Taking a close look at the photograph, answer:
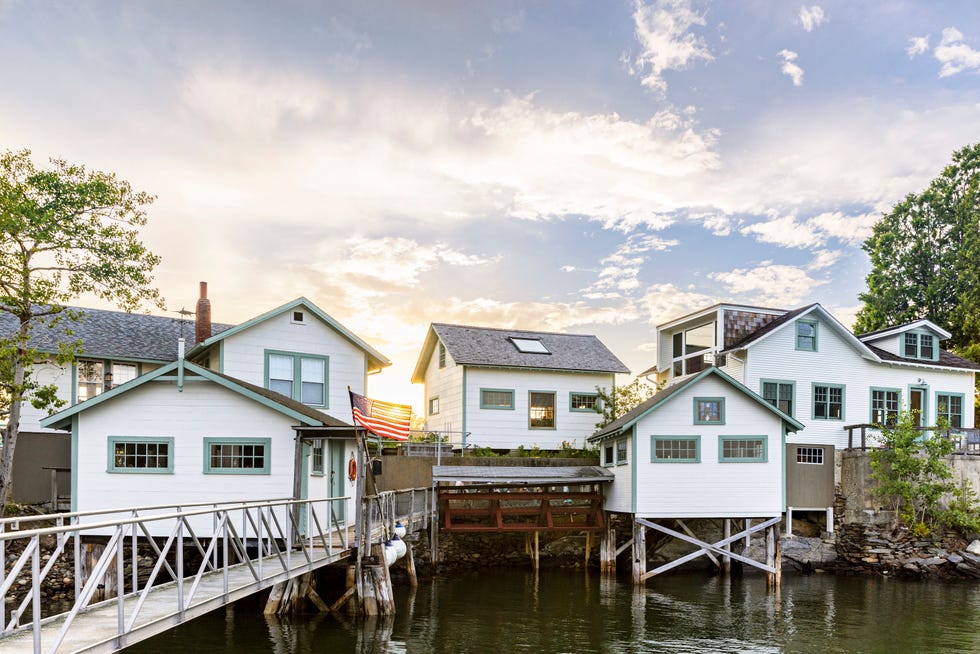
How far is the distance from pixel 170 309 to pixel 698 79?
2045cm

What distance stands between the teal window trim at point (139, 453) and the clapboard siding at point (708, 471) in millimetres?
14954

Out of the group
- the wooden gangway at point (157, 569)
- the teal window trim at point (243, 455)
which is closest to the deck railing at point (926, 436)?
the wooden gangway at point (157, 569)

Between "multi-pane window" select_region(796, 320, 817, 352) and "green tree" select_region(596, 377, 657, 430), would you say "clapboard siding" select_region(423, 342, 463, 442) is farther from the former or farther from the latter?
"multi-pane window" select_region(796, 320, 817, 352)

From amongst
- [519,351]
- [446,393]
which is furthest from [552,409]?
[446,393]

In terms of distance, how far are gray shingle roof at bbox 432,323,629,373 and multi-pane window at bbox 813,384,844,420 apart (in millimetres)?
8092

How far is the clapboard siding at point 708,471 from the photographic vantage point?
28.2 meters

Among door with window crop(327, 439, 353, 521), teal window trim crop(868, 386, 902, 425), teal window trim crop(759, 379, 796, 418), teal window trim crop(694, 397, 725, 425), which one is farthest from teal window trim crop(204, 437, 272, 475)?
teal window trim crop(868, 386, 902, 425)

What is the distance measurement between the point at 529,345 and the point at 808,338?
12.1m

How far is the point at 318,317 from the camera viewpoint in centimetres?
2964

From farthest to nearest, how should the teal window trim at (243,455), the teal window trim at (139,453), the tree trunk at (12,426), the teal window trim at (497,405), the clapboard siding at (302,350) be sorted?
1. the teal window trim at (497,405)
2. the clapboard siding at (302,350)
3. the tree trunk at (12,426)
4. the teal window trim at (243,455)
5. the teal window trim at (139,453)

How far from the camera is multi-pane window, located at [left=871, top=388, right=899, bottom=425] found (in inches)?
1396

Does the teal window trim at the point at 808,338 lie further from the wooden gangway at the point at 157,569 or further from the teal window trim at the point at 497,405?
the wooden gangway at the point at 157,569

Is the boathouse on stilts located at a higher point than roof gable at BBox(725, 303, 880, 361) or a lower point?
lower

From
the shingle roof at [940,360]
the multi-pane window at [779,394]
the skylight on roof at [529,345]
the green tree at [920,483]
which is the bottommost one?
the green tree at [920,483]
